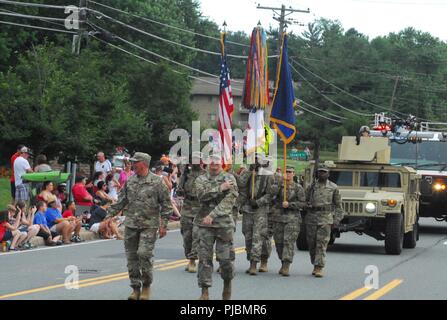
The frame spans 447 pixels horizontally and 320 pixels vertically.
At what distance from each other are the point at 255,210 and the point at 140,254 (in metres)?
4.06

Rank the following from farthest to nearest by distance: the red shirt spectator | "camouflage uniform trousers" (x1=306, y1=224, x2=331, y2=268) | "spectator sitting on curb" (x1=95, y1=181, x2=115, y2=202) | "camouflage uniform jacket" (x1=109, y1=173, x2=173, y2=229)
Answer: the red shirt spectator → "spectator sitting on curb" (x1=95, y1=181, x2=115, y2=202) → "camouflage uniform trousers" (x1=306, y1=224, x2=331, y2=268) → "camouflage uniform jacket" (x1=109, y1=173, x2=173, y2=229)

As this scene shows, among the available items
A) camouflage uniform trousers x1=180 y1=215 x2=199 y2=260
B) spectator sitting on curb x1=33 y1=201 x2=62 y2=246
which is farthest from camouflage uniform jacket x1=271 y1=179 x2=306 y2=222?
spectator sitting on curb x1=33 y1=201 x2=62 y2=246

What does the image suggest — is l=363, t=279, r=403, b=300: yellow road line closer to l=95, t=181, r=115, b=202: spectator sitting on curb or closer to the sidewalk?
the sidewalk

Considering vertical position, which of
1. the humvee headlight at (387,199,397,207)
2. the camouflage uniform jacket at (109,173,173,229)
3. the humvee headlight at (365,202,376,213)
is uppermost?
the camouflage uniform jacket at (109,173,173,229)

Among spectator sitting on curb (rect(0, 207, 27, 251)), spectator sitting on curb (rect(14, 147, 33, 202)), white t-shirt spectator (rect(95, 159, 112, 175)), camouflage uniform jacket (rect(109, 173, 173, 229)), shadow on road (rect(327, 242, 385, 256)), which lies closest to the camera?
camouflage uniform jacket (rect(109, 173, 173, 229))

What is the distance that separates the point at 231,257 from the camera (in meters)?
12.9

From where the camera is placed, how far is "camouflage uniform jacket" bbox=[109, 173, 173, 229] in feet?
42.3

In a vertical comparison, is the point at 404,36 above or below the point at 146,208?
above

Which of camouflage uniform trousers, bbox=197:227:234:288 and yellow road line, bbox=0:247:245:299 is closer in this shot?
camouflage uniform trousers, bbox=197:227:234:288

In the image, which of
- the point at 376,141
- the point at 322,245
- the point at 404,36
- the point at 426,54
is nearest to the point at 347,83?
the point at 426,54

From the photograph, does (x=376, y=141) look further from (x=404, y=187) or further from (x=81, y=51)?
(x=81, y=51)

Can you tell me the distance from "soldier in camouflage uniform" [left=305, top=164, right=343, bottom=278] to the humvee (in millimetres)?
3298

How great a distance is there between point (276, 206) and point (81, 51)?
20869 mm

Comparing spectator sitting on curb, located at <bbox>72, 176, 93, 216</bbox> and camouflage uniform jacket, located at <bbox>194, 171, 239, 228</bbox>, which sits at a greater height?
camouflage uniform jacket, located at <bbox>194, 171, 239, 228</bbox>
